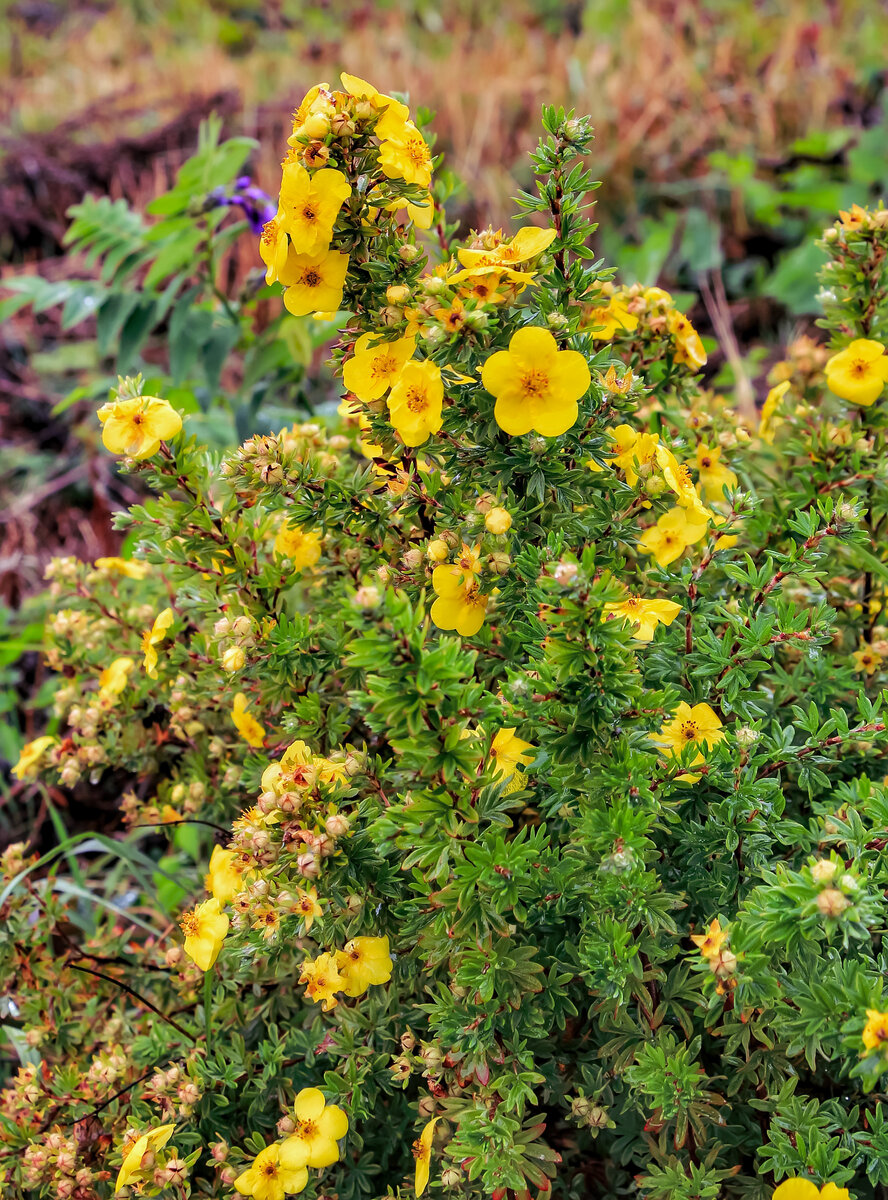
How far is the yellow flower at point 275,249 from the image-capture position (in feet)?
3.74

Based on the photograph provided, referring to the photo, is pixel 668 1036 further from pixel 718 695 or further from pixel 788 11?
pixel 788 11

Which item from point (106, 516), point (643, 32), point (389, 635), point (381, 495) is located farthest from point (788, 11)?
A: point (389, 635)

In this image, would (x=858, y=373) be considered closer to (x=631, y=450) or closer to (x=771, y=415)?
(x=771, y=415)

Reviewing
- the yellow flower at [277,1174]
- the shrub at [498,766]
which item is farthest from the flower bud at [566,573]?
the yellow flower at [277,1174]

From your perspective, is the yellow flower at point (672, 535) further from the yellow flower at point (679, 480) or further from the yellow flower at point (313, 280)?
the yellow flower at point (313, 280)

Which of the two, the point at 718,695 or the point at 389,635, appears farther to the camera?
the point at 718,695

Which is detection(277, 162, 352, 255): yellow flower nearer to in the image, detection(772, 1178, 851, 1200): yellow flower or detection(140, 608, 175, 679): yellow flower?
detection(140, 608, 175, 679): yellow flower

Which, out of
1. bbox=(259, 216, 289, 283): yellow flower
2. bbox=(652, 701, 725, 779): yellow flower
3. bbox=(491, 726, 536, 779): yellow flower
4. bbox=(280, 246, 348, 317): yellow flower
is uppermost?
bbox=(259, 216, 289, 283): yellow flower

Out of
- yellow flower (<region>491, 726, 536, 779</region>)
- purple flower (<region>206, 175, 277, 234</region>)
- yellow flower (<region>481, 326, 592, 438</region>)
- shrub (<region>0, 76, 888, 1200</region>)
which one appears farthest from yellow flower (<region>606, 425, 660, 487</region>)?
purple flower (<region>206, 175, 277, 234</region>)

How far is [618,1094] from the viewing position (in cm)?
135

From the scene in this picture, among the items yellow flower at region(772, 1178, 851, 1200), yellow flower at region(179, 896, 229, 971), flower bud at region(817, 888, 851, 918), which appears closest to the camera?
flower bud at region(817, 888, 851, 918)

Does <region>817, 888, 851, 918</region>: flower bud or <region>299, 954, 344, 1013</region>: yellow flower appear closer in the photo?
<region>817, 888, 851, 918</region>: flower bud

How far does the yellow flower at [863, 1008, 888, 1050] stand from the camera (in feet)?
3.08

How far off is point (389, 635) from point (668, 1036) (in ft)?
2.01
